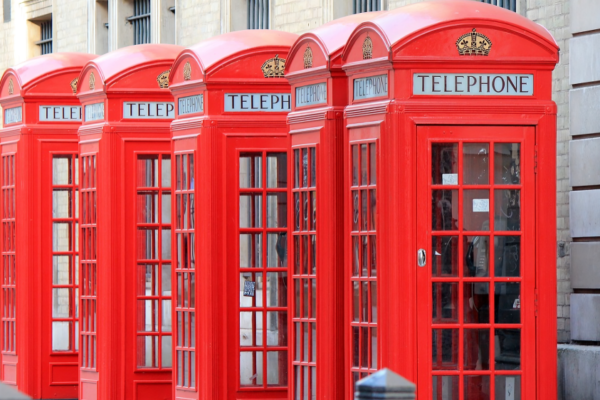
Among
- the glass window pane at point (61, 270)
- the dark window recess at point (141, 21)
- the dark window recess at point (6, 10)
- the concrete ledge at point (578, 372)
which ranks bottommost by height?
the concrete ledge at point (578, 372)

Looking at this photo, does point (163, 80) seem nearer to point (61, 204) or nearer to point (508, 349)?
point (61, 204)

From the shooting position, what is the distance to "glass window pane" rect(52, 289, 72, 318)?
12.6 meters

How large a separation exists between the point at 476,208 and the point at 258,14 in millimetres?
8973

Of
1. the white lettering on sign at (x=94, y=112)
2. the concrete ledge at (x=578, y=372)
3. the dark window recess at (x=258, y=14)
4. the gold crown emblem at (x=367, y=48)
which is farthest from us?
the dark window recess at (x=258, y=14)

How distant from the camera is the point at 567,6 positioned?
10.6 meters

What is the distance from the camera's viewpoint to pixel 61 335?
1269 centimetres

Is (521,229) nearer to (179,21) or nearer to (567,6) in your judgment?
(567,6)

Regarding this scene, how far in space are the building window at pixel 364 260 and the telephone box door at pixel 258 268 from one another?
1.52m

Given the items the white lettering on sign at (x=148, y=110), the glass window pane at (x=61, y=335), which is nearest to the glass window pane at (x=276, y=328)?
the white lettering on sign at (x=148, y=110)

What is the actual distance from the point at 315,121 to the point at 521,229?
5.01 feet

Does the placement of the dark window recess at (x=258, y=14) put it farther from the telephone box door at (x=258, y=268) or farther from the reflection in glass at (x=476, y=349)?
the reflection in glass at (x=476, y=349)

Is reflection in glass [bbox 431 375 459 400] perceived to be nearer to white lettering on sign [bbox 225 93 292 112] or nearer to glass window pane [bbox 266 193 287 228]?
glass window pane [bbox 266 193 287 228]

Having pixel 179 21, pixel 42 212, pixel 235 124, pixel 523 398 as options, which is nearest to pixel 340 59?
pixel 235 124

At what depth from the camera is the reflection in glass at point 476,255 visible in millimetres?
7711
